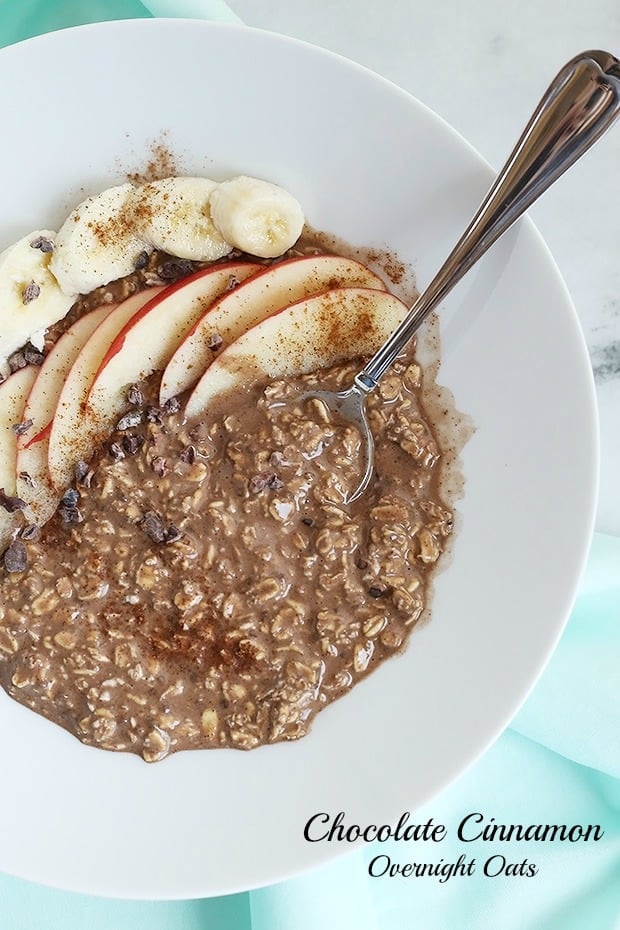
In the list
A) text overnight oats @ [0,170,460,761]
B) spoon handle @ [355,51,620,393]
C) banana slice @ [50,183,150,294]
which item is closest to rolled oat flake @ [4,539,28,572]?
text overnight oats @ [0,170,460,761]

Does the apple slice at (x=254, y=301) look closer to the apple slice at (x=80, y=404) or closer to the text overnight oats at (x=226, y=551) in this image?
the text overnight oats at (x=226, y=551)

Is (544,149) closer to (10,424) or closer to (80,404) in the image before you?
(80,404)

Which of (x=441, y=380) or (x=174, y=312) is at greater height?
(x=441, y=380)

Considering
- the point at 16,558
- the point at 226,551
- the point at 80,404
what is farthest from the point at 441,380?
the point at 16,558

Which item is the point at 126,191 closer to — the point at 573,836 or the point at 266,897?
the point at 266,897

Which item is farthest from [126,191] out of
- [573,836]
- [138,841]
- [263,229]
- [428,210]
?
[573,836]

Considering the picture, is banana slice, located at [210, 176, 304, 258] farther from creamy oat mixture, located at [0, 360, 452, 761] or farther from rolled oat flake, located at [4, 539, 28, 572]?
rolled oat flake, located at [4, 539, 28, 572]
